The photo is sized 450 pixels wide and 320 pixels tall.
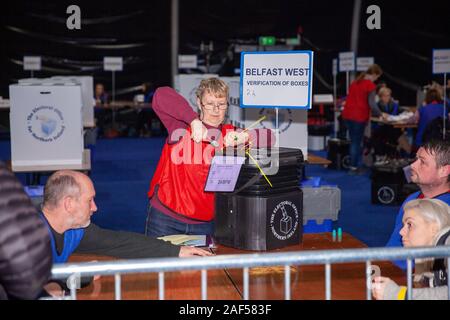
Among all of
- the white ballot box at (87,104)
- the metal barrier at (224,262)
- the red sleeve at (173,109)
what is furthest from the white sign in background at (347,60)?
the metal barrier at (224,262)

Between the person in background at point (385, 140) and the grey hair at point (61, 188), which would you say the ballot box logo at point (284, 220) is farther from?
the person in background at point (385, 140)

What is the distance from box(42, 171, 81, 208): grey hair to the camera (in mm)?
2477

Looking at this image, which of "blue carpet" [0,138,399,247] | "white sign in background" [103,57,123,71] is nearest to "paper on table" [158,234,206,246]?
"blue carpet" [0,138,399,247]

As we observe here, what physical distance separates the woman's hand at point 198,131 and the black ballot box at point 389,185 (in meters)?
5.58

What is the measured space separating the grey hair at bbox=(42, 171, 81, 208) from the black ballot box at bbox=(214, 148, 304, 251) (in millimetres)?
769

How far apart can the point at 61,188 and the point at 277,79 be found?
128 cm

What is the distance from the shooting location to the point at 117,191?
921 cm

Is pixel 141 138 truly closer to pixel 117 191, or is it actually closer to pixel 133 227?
pixel 117 191

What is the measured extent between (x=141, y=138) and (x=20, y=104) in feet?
35.0

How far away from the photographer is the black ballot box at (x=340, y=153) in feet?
36.3

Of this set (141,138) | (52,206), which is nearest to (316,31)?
(141,138)

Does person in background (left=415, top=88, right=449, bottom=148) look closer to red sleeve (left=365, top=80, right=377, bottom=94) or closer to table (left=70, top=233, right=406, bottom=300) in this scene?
red sleeve (left=365, top=80, right=377, bottom=94)

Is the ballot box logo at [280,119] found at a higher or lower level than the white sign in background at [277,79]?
lower

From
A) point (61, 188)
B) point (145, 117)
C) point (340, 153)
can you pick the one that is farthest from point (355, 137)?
point (61, 188)
